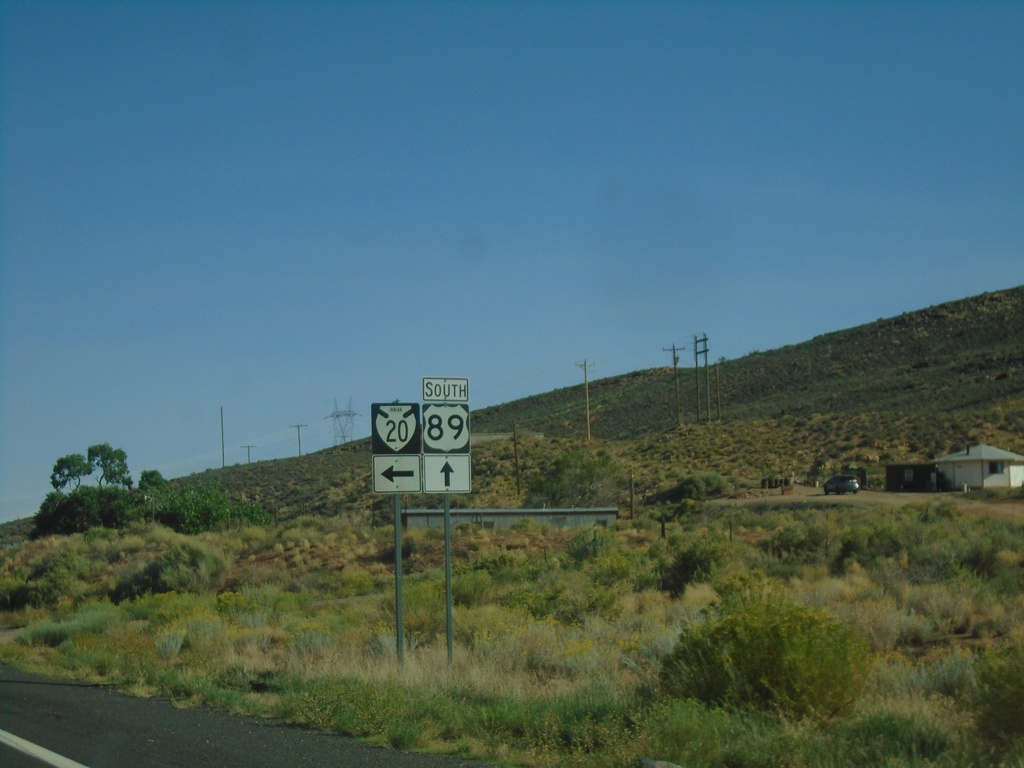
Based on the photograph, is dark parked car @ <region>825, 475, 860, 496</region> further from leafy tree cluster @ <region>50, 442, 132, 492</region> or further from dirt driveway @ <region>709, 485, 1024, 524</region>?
leafy tree cluster @ <region>50, 442, 132, 492</region>

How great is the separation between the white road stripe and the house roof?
2306 inches

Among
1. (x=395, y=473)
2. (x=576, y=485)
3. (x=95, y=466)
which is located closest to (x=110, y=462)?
(x=95, y=466)

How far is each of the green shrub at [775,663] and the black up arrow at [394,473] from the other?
535 centimetres

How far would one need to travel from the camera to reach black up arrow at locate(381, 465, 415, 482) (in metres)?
15.3

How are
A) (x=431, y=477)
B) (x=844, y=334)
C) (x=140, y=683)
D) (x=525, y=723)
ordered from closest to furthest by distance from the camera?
(x=525, y=723) → (x=431, y=477) → (x=140, y=683) → (x=844, y=334)

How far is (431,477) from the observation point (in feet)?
49.5

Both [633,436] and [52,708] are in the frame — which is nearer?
[52,708]

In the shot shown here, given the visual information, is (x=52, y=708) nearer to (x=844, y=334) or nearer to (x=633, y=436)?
(x=633, y=436)

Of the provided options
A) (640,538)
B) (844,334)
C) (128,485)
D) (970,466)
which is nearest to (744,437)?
(970,466)

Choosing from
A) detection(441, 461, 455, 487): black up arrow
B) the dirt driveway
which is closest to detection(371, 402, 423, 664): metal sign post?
detection(441, 461, 455, 487): black up arrow

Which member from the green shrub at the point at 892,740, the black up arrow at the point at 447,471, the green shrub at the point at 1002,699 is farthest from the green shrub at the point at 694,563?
the green shrub at the point at 1002,699

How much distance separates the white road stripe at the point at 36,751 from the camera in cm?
1033

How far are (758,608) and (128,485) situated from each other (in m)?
92.8

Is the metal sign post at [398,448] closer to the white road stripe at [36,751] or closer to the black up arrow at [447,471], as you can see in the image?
the black up arrow at [447,471]
